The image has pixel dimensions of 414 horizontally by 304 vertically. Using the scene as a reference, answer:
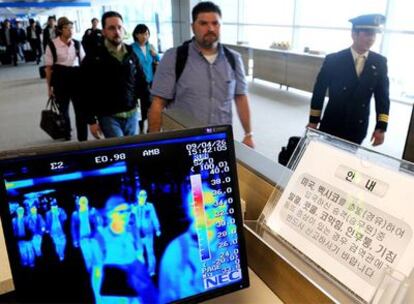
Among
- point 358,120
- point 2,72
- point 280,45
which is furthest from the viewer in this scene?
point 2,72

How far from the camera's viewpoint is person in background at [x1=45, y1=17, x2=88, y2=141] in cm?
407

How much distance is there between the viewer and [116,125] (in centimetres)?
283

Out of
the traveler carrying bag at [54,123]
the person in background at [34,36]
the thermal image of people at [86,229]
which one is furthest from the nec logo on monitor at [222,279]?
the person in background at [34,36]

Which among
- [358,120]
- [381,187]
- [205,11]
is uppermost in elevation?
[205,11]

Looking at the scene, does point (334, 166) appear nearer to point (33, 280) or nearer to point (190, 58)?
point (33, 280)

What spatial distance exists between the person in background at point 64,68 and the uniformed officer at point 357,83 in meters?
2.69

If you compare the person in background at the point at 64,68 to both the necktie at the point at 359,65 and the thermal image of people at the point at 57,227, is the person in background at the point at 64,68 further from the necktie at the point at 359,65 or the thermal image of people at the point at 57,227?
the thermal image of people at the point at 57,227

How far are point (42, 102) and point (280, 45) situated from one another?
16.0 feet

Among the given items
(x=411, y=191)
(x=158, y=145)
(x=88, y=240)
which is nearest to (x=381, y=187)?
(x=411, y=191)

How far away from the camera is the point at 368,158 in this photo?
72 centimetres

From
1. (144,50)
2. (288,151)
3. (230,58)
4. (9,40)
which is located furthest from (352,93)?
(9,40)

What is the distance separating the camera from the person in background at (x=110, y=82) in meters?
2.68

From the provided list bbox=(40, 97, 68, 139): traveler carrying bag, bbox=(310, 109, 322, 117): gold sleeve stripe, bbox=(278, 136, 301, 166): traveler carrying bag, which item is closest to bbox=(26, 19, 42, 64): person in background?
bbox=(40, 97, 68, 139): traveler carrying bag

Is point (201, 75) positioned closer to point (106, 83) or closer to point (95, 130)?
point (106, 83)
